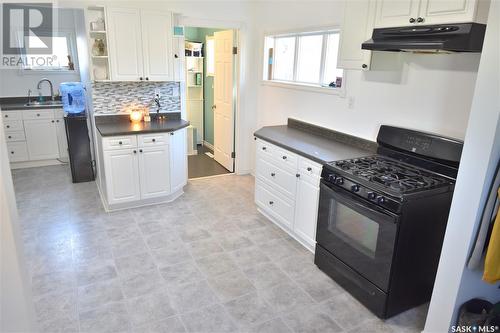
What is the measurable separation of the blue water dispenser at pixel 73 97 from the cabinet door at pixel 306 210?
3.34 meters

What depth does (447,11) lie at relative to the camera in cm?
218

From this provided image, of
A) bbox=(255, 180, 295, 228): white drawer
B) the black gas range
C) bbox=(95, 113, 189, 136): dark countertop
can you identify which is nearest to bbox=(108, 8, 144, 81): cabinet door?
bbox=(95, 113, 189, 136): dark countertop

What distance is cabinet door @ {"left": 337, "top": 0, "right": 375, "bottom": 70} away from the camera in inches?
108

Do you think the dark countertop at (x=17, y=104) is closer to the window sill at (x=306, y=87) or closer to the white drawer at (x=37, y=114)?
the white drawer at (x=37, y=114)

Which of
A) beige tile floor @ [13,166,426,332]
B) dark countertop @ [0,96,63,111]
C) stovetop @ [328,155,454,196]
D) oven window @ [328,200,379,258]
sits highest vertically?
dark countertop @ [0,96,63,111]

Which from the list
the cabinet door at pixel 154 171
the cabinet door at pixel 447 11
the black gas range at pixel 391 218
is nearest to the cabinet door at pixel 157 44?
the cabinet door at pixel 154 171

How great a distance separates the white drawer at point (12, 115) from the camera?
5086 mm

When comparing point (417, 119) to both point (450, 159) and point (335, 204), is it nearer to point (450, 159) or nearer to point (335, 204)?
point (450, 159)

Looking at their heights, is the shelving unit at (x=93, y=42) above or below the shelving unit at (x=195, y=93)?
above

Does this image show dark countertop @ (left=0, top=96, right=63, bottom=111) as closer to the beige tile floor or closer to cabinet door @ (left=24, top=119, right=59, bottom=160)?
cabinet door @ (left=24, top=119, right=59, bottom=160)

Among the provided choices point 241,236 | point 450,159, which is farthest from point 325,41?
point 241,236

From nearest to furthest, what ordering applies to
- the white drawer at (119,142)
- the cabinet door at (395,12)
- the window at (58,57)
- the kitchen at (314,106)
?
the cabinet door at (395,12), the kitchen at (314,106), the white drawer at (119,142), the window at (58,57)

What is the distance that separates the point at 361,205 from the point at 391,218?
25 cm

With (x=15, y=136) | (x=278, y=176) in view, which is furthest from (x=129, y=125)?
(x=15, y=136)
